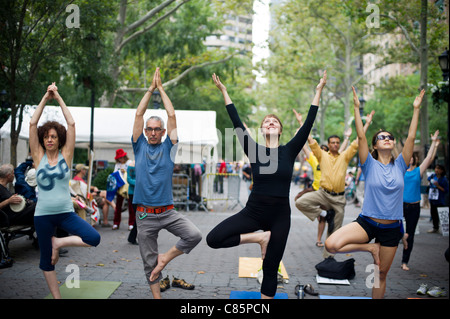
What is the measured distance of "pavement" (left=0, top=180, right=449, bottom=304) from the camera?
18.6 feet

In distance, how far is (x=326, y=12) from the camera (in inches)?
996

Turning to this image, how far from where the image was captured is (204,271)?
Result: 272 inches

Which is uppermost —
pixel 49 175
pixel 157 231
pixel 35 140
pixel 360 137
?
pixel 360 137

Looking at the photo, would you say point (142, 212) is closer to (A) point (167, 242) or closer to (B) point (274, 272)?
(B) point (274, 272)

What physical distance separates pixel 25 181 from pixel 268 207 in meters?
5.20

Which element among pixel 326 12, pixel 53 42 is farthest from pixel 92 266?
pixel 326 12

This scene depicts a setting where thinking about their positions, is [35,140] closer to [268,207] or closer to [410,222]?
[268,207]

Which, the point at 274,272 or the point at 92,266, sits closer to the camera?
the point at 274,272

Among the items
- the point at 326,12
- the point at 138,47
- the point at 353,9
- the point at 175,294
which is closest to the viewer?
the point at 175,294

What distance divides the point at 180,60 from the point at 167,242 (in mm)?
15414

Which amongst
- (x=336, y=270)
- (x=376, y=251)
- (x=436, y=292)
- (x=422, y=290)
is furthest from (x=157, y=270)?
(x=436, y=292)

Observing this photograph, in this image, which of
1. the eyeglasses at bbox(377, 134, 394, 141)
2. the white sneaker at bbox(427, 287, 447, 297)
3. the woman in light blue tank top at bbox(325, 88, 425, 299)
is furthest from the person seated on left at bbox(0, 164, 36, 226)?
the white sneaker at bbox(427, 287, 447, 297)

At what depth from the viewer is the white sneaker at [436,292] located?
571 centimetres

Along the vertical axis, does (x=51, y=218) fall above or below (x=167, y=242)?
above
